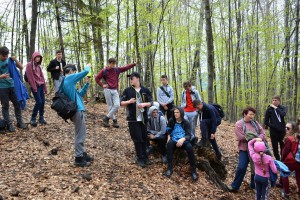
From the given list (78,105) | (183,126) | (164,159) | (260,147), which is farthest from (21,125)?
(260,147)

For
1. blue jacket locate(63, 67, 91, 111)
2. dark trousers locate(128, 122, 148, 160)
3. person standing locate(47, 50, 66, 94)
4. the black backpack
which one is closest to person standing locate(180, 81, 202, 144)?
dark trousers locate(128, 122, 148, 160)

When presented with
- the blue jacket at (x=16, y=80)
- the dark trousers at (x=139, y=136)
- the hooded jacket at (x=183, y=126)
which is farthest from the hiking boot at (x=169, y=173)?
the blue jacket at (x=16, y=80)

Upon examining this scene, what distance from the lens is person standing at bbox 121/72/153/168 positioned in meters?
5.24

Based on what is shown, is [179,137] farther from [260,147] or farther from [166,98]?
[166,98]

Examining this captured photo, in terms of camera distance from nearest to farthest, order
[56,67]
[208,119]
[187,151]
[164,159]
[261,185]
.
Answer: [261,185] → [187,151] → [164,159] → [208,119] → [56,67]

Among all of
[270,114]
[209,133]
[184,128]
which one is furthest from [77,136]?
[270,114]

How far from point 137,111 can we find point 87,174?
1.64 m

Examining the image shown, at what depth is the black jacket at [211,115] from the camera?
6.38m

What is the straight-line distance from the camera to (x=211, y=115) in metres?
6.42

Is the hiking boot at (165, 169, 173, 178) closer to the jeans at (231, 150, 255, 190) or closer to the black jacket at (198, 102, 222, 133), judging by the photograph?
the jeans at (231, 150, 255, 190)

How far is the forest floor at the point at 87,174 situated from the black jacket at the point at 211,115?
1.33 meters

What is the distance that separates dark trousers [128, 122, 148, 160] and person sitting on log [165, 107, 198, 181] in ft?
1.94

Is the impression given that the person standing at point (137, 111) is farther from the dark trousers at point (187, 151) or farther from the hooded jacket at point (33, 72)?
the hooded jacket at point (33, 72)

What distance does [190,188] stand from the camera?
507 cm
